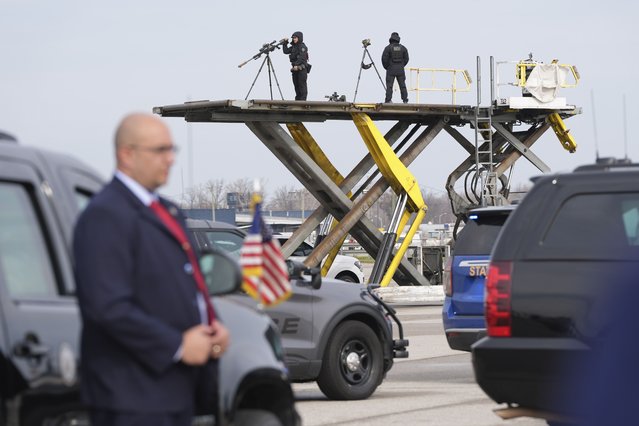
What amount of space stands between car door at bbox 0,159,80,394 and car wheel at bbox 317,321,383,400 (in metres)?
7.31

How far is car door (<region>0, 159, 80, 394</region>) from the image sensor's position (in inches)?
194

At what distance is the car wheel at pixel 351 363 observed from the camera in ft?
40.9

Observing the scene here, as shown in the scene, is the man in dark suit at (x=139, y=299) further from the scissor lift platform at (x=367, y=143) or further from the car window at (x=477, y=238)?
the scissor lift platform at (x=367, y=143)

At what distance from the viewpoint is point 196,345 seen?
4660 mm

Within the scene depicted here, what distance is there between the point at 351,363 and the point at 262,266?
7.05 metres

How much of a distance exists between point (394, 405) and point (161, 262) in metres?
7.67

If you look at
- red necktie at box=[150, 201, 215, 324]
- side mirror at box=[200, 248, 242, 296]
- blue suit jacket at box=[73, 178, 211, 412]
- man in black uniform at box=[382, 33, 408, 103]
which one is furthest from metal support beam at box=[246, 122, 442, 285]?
blue suit jacket at box=[73, 178, 211, 412]

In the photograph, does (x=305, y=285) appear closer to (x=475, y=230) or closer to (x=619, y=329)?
(x=475, y=230)

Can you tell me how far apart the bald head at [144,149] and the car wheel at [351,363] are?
25.5ft

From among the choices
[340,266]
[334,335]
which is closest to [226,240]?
[334,335]

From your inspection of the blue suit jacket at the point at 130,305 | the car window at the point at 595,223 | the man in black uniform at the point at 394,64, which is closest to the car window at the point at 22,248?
the blue suit jacket at the point at 130,305

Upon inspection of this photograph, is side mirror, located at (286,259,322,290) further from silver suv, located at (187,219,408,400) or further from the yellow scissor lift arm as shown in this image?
the yellow scissor lift arm

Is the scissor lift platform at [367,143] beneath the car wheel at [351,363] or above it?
above

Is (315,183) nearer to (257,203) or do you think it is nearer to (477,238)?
(477,238)
